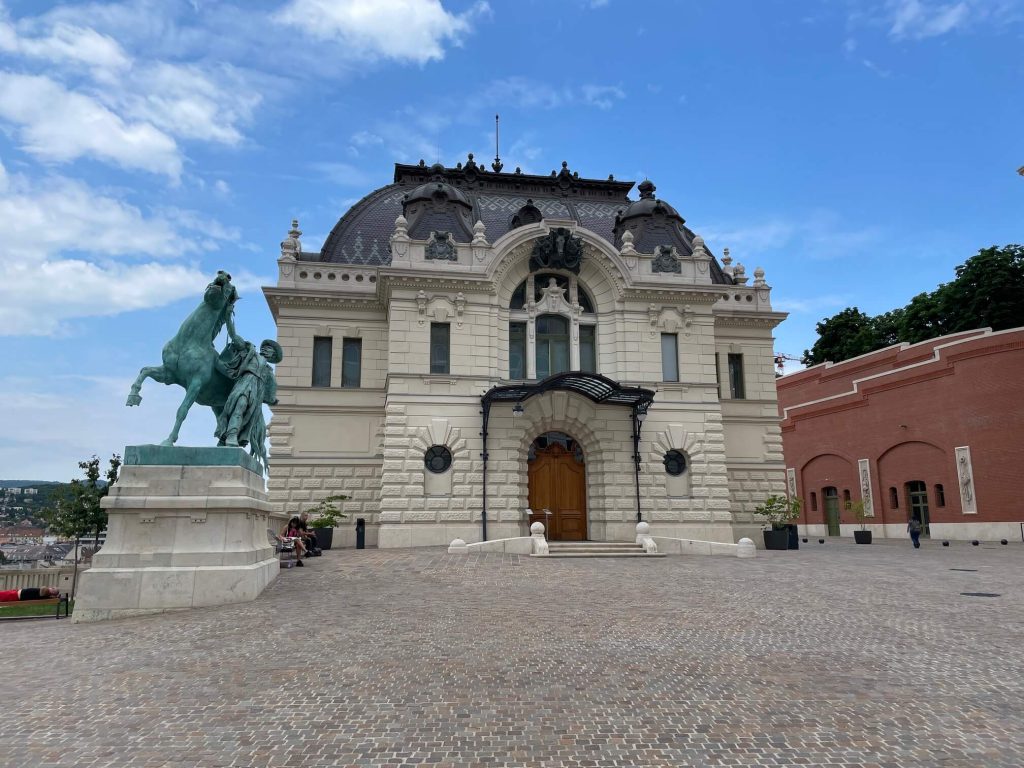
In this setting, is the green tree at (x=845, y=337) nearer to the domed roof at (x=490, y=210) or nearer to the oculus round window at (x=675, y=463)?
the domed roof at (x=490, y=210)

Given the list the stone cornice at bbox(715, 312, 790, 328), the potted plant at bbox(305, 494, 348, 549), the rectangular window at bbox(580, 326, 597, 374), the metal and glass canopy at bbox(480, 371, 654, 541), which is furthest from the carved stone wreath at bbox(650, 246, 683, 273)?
the potted plant at bbox(305, 494, 348, 549)

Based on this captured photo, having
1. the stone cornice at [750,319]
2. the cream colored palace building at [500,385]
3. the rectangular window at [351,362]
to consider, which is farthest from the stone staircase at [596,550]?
the stone cornice at [750,319]

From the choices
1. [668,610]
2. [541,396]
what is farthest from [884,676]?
[541,396]

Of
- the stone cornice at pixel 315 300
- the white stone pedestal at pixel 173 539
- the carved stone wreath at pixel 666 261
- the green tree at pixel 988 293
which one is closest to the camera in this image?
the white stone pedestal at pixel 173 539

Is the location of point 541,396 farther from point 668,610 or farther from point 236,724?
point 236,724

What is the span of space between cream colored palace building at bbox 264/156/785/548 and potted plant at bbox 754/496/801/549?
1.50 meters

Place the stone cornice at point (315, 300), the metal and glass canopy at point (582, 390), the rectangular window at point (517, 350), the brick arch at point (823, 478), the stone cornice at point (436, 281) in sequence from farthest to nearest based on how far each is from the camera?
1. the brick arch at point (823, 478)
2. the stone cornice at point (315, 300)
3. the rectangular window at point (517, 350)
4. the stone cornice at point (436, 281)
5. the metal and glass canopy at point (582, 390)

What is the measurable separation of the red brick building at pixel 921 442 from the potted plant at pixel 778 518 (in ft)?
44.2

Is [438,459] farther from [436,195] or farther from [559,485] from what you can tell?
[436,195]

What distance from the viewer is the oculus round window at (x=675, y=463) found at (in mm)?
25688

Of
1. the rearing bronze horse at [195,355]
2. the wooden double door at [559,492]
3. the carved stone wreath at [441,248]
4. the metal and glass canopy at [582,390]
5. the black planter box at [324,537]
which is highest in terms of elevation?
the carved stone wreath at [441,248]

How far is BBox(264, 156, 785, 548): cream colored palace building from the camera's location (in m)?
24.1

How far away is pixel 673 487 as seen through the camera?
25469 millimetres

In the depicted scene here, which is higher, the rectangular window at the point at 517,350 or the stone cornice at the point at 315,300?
the stone cornice at the point at 315,300
